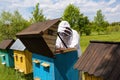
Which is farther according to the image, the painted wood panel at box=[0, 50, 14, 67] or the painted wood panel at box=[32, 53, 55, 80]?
the painted wood panel at box=[0, 50, 14, 67]

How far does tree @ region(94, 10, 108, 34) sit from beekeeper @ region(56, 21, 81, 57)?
2414 inches

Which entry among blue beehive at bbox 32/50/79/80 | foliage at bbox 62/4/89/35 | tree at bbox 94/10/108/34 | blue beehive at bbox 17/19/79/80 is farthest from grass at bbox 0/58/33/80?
tree at bbox 94/10/108/34

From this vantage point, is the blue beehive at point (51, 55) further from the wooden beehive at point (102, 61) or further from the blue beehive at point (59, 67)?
the wooden beehive at point (102, 61)

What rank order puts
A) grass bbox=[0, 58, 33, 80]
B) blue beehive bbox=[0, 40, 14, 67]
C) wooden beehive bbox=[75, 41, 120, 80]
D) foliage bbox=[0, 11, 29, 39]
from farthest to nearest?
1. foliage bbox=[0, 11, 29, 39]
2. blue beehive bbox=[0, 40, 14, 67]
3. grass bbox=[0, 58, 33, 80]
4. wooden beehive bbox=[75, 41, 120, 80]

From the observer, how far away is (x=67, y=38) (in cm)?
721

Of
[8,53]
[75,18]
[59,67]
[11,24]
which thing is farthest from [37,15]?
[75,18]

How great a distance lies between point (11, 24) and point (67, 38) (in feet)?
71.9

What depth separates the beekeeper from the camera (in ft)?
23.0

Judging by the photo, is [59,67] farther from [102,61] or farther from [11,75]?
[11,75]

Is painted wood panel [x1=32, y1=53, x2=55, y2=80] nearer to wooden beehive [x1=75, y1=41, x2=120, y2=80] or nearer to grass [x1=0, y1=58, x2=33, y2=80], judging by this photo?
wooden beehive [x1=75, y1=41, x2=120, y2=80]

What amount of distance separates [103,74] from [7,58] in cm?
894

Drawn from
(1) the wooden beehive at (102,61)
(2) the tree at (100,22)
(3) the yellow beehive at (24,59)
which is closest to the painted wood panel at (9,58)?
(3) the yellow beehive at (24,59)

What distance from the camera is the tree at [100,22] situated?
2687 inches

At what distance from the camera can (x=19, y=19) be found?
28797 millimetres
